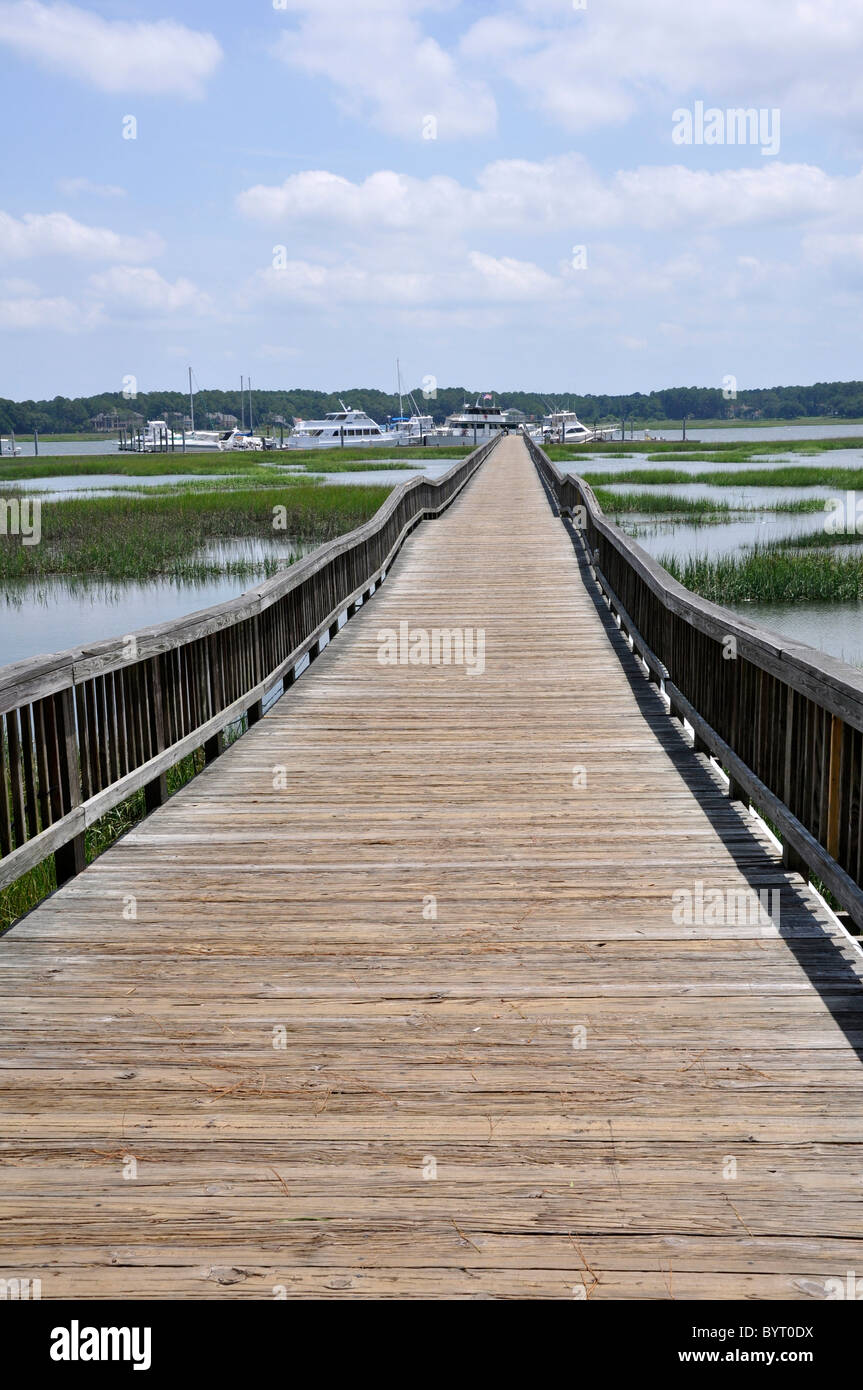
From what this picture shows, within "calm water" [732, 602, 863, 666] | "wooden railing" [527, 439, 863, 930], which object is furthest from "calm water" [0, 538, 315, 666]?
"wooden railing" [527, 439, 863, 930]

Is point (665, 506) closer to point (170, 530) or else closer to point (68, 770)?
point (170, 530)

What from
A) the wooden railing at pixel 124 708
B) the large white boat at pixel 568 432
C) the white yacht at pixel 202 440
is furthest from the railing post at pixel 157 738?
the white yacht at pixel 202 440

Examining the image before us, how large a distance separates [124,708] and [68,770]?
88 cm

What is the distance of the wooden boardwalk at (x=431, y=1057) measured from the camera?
8.82ft

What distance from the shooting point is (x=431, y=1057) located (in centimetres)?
355

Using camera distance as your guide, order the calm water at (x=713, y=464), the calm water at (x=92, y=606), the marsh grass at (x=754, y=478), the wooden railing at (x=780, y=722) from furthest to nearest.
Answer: the calm water at (x=713, y=464) < the marsh grass at (x=754, y=478) < the calm water at (x=92, y=606) < the wooden railing at (x=780, y=722)

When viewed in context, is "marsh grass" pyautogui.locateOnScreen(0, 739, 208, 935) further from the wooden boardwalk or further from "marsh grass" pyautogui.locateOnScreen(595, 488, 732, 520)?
"marsh grass" pyautogui.locateOnScreen(595, 488, 732, 520)

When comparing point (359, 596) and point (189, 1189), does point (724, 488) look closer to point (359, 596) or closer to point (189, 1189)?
point (359, 596)

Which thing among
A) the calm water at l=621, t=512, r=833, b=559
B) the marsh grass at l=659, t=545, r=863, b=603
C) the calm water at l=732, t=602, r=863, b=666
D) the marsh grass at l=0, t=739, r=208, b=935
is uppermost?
the calm water at l=621, t=512, r=833, b=559

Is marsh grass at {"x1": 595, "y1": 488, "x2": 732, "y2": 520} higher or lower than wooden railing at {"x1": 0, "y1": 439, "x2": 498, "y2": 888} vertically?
higher

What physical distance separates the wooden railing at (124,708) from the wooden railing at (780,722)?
9.59 ft

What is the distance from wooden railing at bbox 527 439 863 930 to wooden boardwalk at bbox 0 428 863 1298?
9.1 inches

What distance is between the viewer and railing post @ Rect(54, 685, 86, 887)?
5176 mm

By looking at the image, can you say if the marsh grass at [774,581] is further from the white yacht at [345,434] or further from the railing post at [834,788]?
the white yacht at [345,434]
